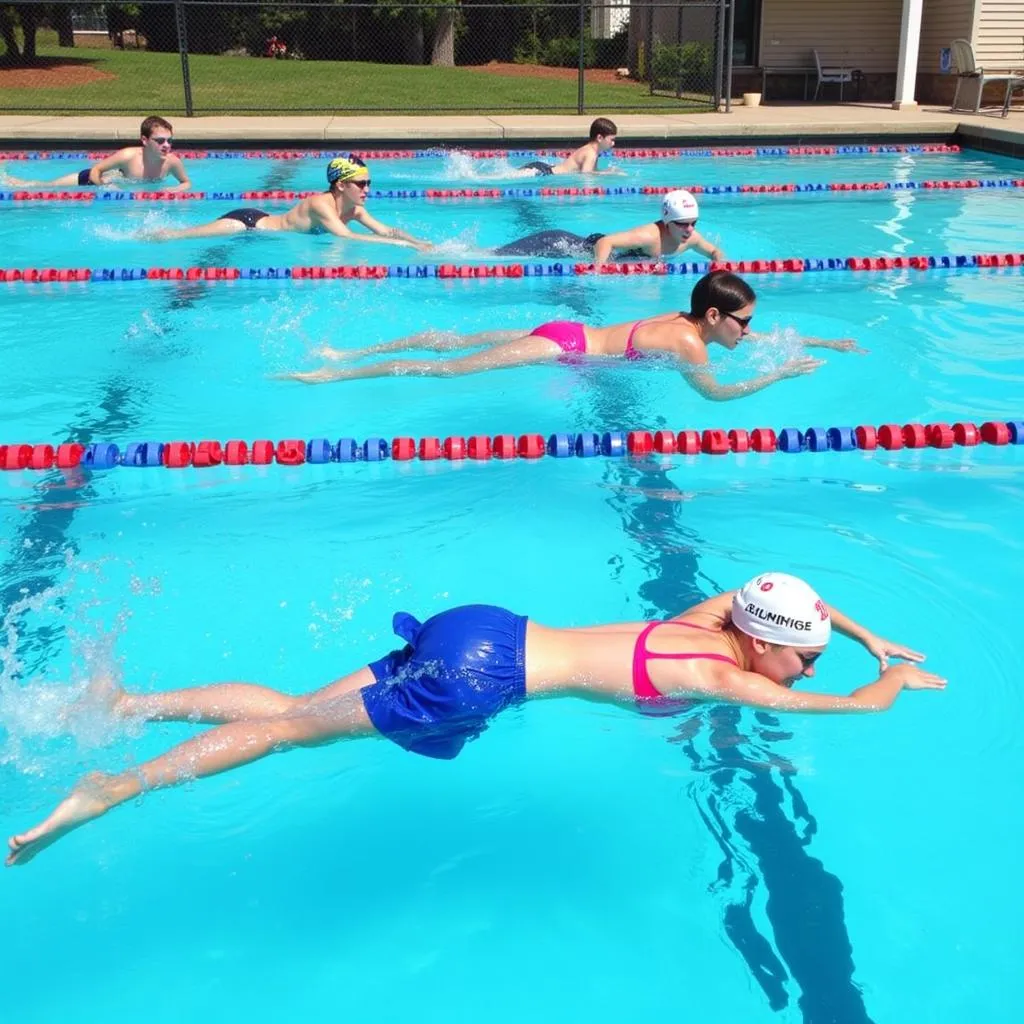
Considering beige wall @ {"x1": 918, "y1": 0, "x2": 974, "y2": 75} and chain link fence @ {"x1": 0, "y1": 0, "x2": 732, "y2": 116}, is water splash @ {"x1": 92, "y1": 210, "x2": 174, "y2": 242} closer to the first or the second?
chain link fence @ {"x1": 0, "y1": 0, "x2": 732, "y2": 116}

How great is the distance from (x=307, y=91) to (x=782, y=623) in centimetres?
2199

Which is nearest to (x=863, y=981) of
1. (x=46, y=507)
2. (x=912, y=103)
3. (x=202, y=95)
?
(x=46, y=507)

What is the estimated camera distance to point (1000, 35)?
64.6ft

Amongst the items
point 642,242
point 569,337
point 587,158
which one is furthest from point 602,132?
point 569,337

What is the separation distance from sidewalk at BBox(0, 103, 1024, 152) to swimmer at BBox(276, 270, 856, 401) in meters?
9.42

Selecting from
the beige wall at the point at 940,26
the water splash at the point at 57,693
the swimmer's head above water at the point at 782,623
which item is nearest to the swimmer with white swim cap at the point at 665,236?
the water splash at the point at 57,693

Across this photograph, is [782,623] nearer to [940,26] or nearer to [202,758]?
[202,758]

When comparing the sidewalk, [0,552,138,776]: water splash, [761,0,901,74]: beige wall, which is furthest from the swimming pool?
[761,0,901,74]: beige wall

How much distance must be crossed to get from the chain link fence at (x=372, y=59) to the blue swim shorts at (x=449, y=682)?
1403 centimetres

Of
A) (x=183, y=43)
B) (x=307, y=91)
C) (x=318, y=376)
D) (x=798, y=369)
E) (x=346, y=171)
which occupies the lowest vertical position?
(x=318, y=376)

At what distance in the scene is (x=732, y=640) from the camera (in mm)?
3471

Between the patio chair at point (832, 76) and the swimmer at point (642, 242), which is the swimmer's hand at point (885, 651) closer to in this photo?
the swimmer at point (642, 242)

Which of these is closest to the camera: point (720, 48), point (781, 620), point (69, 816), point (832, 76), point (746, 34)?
point (69, 816)

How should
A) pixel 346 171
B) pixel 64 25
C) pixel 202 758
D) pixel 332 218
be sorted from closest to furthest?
1. pixel 202 758
2. pixel 346 171
3. pixel 332 218
4. pixel 64 25
